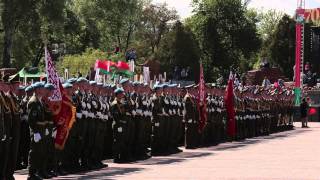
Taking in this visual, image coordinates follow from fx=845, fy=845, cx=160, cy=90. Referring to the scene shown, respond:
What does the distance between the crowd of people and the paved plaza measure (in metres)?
0.47

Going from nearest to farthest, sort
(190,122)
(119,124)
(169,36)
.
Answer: (119,124)
(190,122)
(169,36)

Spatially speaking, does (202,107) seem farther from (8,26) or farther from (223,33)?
(223,33)

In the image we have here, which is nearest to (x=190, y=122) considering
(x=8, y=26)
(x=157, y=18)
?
(x=8, y=26)

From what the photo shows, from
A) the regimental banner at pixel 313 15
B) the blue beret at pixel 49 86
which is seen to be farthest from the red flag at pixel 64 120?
the regimental banner at pixel 313 15

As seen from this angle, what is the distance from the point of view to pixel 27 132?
1712cm

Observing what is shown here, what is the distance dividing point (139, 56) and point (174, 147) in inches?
2683

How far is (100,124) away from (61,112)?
192cm

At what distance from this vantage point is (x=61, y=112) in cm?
1589

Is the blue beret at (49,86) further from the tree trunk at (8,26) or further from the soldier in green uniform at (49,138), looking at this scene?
the tree trunk at (8,26)

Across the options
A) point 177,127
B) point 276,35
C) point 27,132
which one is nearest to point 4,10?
point 177,127

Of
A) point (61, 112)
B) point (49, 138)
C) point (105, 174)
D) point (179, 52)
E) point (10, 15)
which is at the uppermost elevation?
point (10, 15)

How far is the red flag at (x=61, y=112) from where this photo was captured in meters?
15.7

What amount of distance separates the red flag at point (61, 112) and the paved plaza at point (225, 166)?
2.50 ft

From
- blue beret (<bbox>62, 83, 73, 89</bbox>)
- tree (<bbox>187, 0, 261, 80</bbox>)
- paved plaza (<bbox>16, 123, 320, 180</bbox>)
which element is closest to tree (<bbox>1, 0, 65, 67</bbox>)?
paved plaza (<bbox>16, 123, 320, 180</bbox>)
